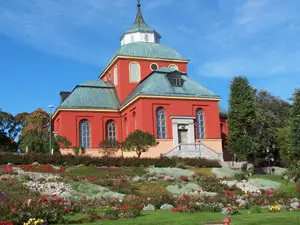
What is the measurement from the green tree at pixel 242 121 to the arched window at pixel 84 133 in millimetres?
15340

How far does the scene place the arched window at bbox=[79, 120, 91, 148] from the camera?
42.8m

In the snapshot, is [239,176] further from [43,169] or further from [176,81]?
[176,81]

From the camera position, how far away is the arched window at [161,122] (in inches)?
1544

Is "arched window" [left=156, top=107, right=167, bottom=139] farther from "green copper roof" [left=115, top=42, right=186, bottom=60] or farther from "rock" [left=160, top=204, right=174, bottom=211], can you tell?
"rock" [left=160, top=204, right=174, bottom=211]

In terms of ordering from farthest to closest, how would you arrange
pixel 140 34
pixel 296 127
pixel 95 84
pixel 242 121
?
1. pixel 140 34
2. pixel 95 84
3. pixel 242 121
4. pixel 296 127

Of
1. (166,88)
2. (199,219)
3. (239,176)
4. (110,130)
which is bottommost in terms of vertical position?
(199,219)

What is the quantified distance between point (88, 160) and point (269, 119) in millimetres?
21326

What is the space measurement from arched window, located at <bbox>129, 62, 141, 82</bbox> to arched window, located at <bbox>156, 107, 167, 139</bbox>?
7.63 m

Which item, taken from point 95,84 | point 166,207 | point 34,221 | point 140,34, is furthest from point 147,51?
point 34,221

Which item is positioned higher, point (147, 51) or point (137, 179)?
point (147, 51)

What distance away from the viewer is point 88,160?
97.1ft

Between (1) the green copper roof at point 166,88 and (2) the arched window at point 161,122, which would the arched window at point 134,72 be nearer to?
(1) the green copper roof at point 166,88

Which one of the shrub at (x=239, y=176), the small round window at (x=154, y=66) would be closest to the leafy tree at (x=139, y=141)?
the shrub at (x=239, y=176)

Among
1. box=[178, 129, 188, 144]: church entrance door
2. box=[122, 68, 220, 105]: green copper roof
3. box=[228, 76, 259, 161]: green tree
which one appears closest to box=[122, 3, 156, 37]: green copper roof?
box=[122, 68, 220, 105]: green copper roof
